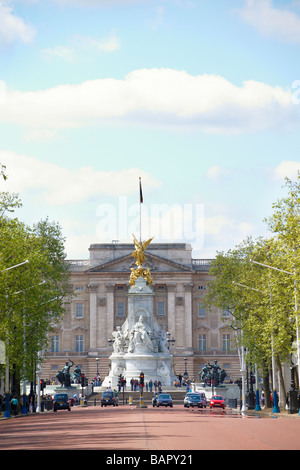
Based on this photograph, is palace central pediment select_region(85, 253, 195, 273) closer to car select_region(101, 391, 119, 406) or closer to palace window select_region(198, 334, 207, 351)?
palace window select_region(198, 334, 207, 351)

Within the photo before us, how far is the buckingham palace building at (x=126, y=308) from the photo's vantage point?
17150 centimetres

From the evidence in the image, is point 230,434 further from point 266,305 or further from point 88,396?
point 88,396

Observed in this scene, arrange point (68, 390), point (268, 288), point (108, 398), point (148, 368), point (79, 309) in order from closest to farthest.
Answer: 1. point (268, 288)
2. point (108, 398)
3. point (68, 390)
4. point (148, 368)
5. point (79, 309)

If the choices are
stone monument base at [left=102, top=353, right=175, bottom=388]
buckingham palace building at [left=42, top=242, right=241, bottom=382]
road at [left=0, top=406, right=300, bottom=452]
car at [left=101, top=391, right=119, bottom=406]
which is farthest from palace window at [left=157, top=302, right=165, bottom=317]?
road at [left=0, top=406, right=300, bottom=452]

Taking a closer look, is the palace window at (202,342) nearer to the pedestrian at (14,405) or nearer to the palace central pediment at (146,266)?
the palace central pediment at (146,266)

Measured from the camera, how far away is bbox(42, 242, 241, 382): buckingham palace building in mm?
171500

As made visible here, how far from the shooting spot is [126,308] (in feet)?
570

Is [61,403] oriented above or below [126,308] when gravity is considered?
below

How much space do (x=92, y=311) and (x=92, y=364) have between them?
10.3 m

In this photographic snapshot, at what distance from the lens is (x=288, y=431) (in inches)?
1574

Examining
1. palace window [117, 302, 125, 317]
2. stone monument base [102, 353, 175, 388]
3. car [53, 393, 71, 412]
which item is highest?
palace window [117, 302, 125, 317]

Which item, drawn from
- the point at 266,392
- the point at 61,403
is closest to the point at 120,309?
the point at 61,403

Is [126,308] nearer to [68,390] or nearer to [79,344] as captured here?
[79,344]
